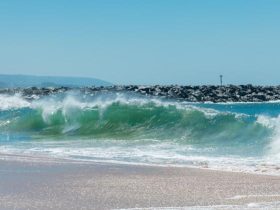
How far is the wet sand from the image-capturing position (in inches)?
355

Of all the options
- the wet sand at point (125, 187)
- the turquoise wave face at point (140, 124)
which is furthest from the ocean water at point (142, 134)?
the wet sand at point (125, 187)

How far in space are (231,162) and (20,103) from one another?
2990 centimetres

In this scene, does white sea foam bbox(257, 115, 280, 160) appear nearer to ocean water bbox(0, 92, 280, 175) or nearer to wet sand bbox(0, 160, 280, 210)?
ocean water bbox(0, 92, 280, 175)

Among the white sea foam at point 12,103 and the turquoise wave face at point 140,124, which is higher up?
the white sea foam at point 12,103

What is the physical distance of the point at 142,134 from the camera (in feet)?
79.2

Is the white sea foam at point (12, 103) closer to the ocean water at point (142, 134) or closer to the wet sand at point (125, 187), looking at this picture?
the ocean water at point (142, 134)

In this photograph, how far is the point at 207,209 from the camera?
27.5 ft

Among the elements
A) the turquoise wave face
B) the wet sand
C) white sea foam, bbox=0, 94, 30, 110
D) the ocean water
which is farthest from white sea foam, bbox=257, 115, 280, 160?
white sea foam, bbox=0, 94, 30, 110

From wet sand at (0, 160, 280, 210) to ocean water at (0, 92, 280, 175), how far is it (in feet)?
3.96

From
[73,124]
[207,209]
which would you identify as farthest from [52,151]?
[73,124]

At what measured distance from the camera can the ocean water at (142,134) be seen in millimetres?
15156

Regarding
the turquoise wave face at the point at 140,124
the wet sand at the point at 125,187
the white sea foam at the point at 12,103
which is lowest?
the wet sand at the point at 125,187

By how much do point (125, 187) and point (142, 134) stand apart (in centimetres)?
1377

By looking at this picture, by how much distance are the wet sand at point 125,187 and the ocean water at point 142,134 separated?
3.96 ft
